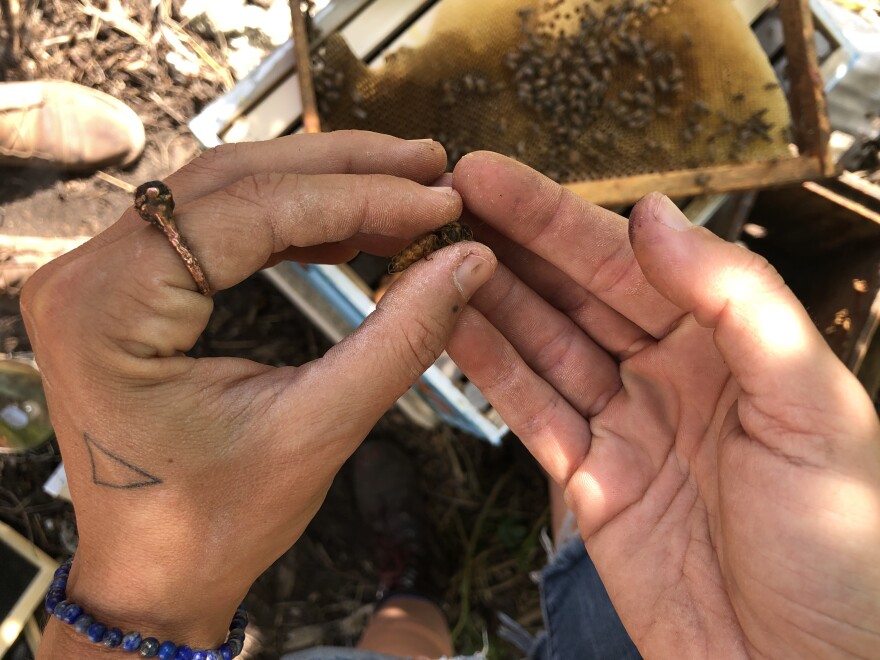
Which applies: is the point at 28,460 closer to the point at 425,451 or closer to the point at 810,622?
the point at 425,451

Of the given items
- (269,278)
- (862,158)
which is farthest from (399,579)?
(862,158)

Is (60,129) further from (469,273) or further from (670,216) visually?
(670,216)

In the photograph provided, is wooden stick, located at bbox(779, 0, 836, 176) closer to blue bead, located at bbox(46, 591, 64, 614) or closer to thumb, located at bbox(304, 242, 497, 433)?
thumb, located at bbox(304, 242, 497, 433)

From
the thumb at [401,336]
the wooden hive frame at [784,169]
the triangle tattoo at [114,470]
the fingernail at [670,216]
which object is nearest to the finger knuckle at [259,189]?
the thumb at [401,336]

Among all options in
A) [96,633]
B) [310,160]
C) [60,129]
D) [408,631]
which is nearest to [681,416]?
[310,160]

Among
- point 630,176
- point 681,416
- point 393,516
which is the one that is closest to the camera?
point 681,416

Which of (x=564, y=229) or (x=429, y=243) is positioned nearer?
(x=429, y=243)
